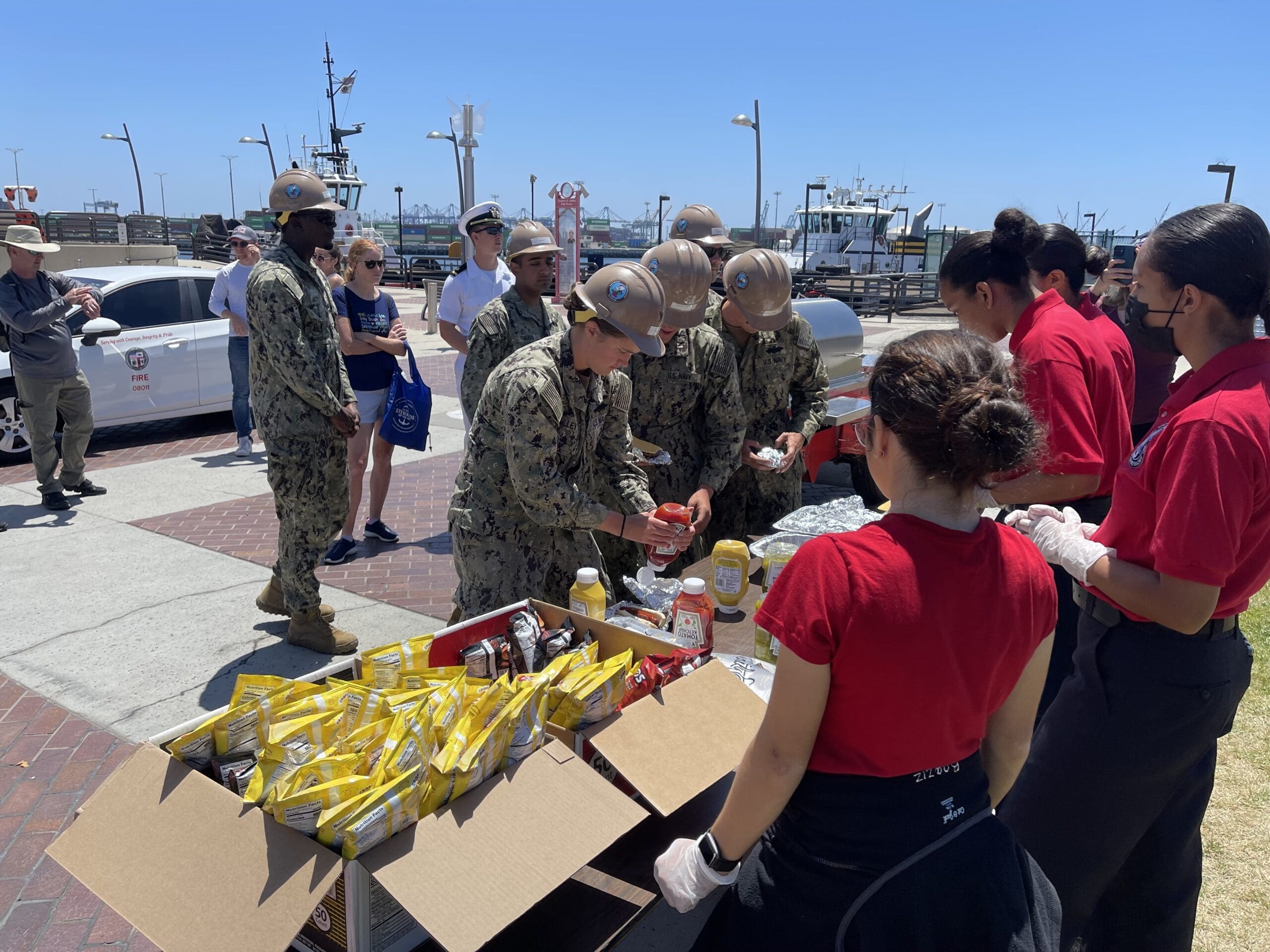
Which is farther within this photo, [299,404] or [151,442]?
[151,442]

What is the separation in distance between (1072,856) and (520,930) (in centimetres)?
135

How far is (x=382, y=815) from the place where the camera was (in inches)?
69.3

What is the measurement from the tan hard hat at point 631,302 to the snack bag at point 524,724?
1.14 metres

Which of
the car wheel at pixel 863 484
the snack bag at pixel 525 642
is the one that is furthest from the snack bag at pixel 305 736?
the car wheel at pixel 863 484

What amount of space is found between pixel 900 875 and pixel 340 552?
5141 millimetres

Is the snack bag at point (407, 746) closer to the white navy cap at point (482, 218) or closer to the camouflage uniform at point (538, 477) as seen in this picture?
the camouflage uniform at point (538, 477)

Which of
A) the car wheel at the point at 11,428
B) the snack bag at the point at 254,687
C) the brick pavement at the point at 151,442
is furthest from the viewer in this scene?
the brick pavement at the point at 151,442

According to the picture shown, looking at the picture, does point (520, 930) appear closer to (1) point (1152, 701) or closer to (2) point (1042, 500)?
(1) point (1152, 701)

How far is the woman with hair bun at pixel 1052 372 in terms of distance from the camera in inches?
104

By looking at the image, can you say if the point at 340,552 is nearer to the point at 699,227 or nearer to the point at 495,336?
the point at 495,336

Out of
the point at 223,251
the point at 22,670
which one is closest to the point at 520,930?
the point at 22,670

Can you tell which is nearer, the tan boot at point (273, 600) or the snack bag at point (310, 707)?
the snack bag at point (310, 707)

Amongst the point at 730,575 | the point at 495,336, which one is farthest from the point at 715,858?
Answer: the point at 495,336

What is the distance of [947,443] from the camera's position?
1518 mm
